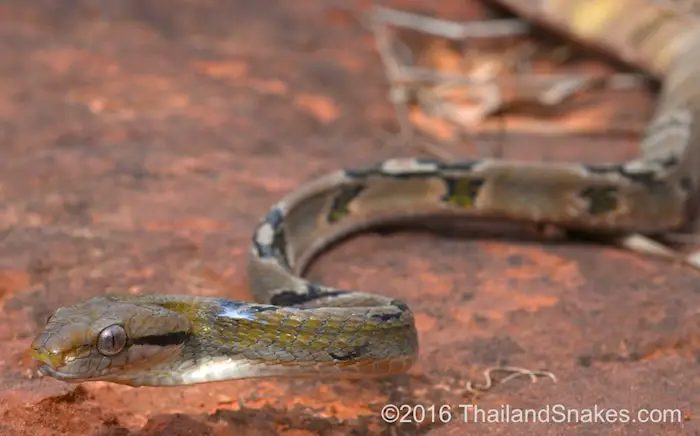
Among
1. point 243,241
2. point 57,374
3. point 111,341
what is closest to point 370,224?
point 243,241

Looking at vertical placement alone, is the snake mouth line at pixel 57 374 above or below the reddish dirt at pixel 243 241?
below

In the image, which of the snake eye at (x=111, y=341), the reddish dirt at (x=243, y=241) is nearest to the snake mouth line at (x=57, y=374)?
the snake eye at (x=111, y=341)

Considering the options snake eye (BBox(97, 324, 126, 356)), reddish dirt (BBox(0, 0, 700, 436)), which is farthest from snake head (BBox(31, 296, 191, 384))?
reddish dirt (BBox(0, 0, 700, 436))

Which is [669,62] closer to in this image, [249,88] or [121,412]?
[249,88]

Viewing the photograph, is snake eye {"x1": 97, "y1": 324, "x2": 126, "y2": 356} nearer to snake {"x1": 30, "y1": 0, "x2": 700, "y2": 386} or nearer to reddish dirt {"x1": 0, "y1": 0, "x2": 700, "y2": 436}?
snake {"x1": 30, "y1": 0, "x2": 700, "y2": 386}

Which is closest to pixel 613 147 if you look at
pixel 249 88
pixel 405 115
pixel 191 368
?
pixel 405 115

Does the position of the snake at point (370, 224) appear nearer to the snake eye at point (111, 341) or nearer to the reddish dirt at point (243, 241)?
the snake eye at point (111, 341)
